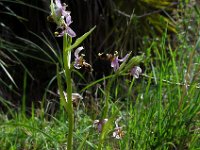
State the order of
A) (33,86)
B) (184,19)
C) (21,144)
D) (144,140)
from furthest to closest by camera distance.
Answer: (33,86), (184,19), (21,144), (144,140)

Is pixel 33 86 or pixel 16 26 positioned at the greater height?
pixel 16 26

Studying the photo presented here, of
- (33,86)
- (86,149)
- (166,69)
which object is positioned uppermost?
(166,69)

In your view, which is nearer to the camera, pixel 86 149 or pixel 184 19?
pixel 86 149

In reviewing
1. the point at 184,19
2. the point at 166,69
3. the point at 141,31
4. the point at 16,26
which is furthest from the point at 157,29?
the point at 166,69

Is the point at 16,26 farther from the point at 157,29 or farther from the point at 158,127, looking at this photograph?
the point at 158,127

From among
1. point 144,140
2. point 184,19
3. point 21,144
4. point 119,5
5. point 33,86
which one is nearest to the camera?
point 144,140

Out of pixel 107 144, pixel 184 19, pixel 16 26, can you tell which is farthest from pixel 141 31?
pixel 107 144

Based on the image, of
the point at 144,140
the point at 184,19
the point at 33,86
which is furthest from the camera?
the point at 33,86

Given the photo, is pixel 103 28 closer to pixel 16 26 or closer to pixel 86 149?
pixel 16 26

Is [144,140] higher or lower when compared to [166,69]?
lower

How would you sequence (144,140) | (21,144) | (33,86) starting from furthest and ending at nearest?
1. (33,86)
2. (21,144)
3. (144,140)
